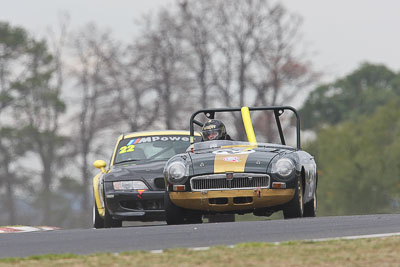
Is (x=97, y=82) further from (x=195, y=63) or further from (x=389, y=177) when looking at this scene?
(x=389, y=177)

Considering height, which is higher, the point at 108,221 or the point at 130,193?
the point at 130,193

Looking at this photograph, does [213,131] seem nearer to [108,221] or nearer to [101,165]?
[108,221]

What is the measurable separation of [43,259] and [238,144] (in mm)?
6295

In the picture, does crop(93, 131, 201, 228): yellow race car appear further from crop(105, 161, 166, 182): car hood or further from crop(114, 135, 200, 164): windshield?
crop(114, 135, 200, 164): windshield

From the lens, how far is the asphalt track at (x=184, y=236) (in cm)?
1032

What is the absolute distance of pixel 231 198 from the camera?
44.7 ft

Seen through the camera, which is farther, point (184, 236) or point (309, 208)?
point (309, 208)

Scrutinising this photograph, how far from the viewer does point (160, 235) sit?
11.4 m

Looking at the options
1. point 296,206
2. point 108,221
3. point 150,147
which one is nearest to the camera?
point 296,206

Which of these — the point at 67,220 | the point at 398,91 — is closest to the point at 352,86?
the point at 398,91

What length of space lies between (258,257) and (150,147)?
862 centimetres

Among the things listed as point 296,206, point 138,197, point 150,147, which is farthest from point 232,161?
point 150,147

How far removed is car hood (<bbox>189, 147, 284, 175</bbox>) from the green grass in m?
3.72

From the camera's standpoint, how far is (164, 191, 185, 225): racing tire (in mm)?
14156
